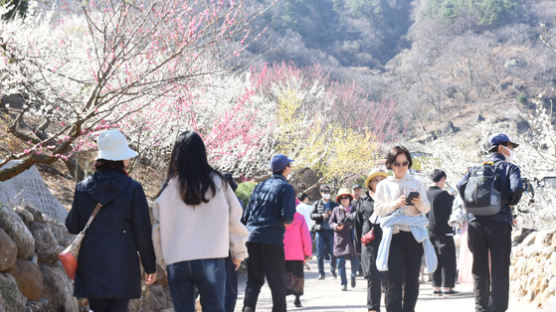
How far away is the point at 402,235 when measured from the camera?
581cm

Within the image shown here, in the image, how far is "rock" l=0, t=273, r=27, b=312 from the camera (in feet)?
16.7

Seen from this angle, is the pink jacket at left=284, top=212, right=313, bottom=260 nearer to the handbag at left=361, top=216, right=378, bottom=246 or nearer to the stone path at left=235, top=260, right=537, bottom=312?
the stone path at left=235, top=260, right=537, bottom=312

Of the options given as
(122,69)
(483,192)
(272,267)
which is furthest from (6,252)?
(122,69)

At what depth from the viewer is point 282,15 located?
88375 millimetres

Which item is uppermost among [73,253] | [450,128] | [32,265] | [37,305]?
[450,128]

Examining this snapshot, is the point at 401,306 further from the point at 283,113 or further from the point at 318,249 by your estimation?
the point at 283,113

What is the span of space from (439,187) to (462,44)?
8171 centimetres

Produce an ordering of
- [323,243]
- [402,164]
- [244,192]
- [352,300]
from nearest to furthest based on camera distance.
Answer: [402,164], [352,300], [323,243], [244,192]

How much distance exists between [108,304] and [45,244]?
221 cm

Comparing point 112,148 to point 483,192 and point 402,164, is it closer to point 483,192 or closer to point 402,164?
point 402,164

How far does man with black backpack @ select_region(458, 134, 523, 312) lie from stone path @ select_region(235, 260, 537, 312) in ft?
7.29

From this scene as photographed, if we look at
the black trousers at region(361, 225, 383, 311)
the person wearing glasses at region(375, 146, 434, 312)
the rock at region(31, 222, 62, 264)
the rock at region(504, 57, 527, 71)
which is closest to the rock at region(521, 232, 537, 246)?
the black trousers at region(361, 225, 383, 311)

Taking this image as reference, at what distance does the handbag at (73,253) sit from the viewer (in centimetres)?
395

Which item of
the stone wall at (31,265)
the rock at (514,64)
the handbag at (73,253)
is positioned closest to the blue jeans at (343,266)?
the stone wall at (31,265)
